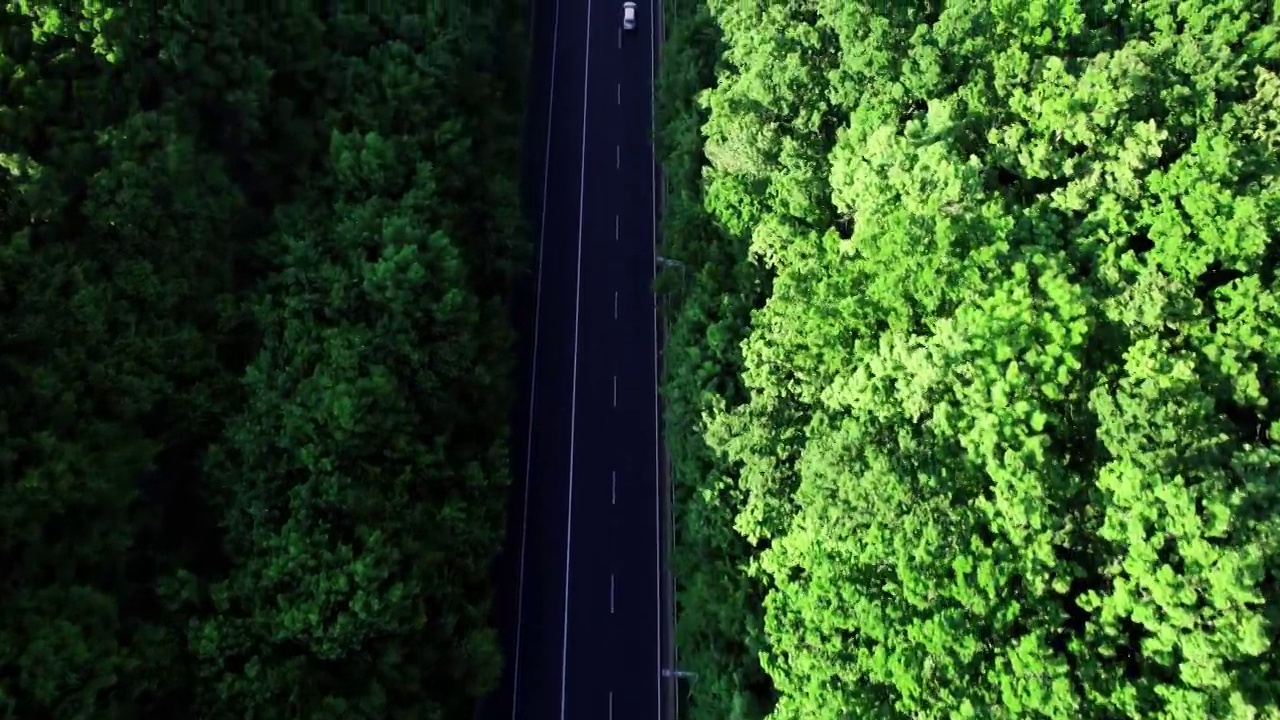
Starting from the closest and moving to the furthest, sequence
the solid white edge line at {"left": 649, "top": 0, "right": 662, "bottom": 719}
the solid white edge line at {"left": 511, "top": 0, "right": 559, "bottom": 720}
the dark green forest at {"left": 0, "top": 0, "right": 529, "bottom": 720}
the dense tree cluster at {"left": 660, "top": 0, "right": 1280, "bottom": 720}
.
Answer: the dense tree cluster at {"left": 660, "top": 0, "right": 1280, "bottom": 720}
the dark green forest at {"left": 0, "top": 0, "right": 529, "bottom": 720}
the solid white edge line at {"left": 511, "top": 0, "right": 559, "bottom": 720}
the solid white edge line at {"left": 649, "top": 0, "right": 662, "bottom": 719}

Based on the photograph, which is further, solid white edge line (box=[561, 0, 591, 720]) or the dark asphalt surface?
solid white edge line (box=[561, 0, 591, 720])

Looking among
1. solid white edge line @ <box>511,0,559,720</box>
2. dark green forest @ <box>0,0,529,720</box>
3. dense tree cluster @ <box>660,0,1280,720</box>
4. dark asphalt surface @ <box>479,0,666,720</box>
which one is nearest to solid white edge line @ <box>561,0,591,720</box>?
dark asphalt surface @ <box>479,0,666,720</box>

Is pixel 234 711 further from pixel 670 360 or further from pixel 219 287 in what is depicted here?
pixel 670 360

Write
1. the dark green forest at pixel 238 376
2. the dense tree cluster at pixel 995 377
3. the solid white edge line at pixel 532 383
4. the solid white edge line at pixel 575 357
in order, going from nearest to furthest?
the dense tree cluster at pixel 995 377, the dark green forest at pixel 238 376, the solid white edge line at pixel 532 383, the solid white edge line at pixel 575 357

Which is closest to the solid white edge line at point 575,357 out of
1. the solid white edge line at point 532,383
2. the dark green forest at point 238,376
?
the solid white edge line at point 532,383

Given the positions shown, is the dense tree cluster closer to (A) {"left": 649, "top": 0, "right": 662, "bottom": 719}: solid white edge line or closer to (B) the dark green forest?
(A) {"left": 649, "top": 0, "right": 662, "bottom": 719}: solid white edge line

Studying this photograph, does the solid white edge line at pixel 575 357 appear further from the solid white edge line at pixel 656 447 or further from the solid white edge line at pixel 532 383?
the solid white edge line at pixel 656 447
